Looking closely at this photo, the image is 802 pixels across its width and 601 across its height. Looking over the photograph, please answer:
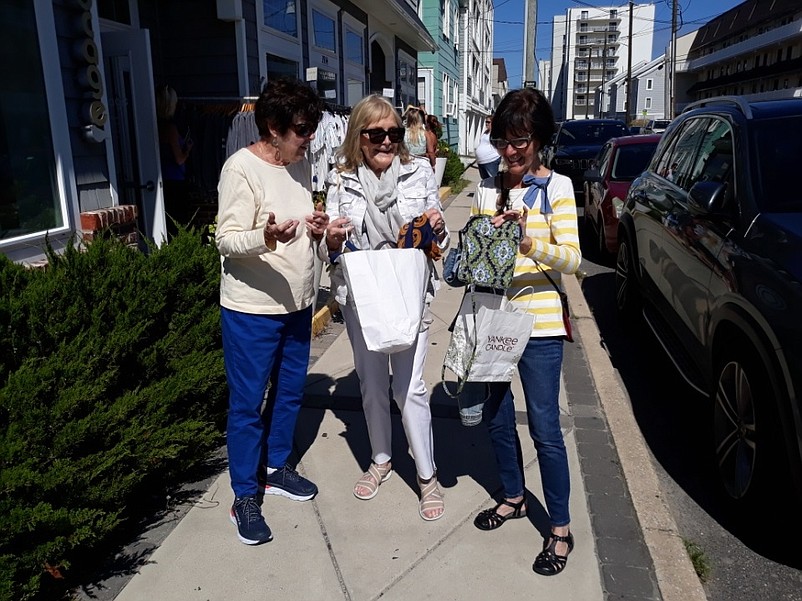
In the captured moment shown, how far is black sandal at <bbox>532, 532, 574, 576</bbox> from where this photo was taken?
2744 millimetres

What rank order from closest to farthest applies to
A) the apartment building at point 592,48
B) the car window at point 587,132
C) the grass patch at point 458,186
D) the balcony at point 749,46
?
the grass patch at point 458,186 < the car window at point 587,132 < the balcony at point 749,46 < the apartment building at point 592,48

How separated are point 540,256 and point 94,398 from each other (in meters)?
1.85

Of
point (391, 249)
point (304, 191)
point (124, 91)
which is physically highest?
point (124, 91)

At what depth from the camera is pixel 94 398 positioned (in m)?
2.77

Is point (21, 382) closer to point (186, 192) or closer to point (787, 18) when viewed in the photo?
point (186, 192)

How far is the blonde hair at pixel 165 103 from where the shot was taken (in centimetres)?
670

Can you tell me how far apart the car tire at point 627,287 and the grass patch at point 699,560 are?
3.07m

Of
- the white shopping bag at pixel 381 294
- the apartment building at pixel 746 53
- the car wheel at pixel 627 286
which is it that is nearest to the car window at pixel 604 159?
the car wheel at pixel 627 286

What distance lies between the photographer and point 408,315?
277 cm

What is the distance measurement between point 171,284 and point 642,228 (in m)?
3.67

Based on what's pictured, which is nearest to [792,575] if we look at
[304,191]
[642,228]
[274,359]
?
[274,359]

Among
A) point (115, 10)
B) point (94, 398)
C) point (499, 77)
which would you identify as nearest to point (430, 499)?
point (94, 398)

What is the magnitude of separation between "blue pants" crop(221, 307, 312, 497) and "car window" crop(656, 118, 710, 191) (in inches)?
115

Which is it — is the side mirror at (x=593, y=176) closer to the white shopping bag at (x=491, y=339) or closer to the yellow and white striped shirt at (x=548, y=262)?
the yellow and white striped shirt at (x=548, y=262)
